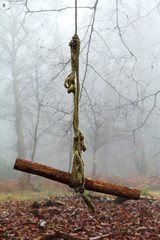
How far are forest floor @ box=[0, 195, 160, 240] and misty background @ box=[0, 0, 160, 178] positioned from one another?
120 inches

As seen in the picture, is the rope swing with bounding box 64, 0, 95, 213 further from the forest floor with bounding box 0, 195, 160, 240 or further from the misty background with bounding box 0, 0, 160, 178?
the misty background with bounding box 0, 0, 160, 178

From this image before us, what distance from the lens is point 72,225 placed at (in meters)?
5.07

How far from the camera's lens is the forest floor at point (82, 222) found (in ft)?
13.9

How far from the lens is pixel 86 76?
20562 millimetres

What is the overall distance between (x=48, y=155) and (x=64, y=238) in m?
29.1

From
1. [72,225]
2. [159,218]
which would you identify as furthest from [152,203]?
[72,225]

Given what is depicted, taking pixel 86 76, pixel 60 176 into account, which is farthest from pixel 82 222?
pixel 86 76

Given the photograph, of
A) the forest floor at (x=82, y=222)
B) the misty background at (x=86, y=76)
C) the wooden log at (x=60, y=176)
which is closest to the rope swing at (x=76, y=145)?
the wooden log at (x=60, y=176)

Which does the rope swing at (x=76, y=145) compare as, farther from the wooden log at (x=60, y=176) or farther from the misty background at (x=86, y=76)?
the misty background at (x=86, y=76)

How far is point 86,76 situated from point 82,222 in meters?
16.6

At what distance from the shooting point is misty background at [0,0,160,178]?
1422cm

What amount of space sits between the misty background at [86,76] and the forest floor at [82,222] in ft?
10.0

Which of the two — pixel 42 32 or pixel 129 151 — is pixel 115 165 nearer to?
pixel 129 151

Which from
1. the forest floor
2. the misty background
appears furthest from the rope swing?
the misty background
